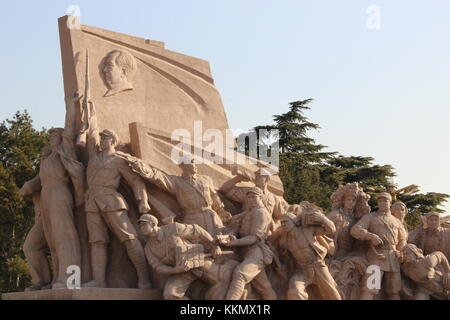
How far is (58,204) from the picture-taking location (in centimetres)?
1170

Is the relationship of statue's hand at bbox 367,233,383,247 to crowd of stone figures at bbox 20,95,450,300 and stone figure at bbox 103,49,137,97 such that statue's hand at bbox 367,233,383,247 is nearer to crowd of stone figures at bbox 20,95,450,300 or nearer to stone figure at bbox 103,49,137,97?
crowd of stone figures at bbox 20,95,450,300

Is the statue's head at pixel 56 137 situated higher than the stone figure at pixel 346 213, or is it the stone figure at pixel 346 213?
the statue's head at pixel 56 137

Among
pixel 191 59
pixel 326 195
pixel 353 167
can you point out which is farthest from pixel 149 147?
pixel 353 167

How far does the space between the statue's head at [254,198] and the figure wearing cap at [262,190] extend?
23 centimetres

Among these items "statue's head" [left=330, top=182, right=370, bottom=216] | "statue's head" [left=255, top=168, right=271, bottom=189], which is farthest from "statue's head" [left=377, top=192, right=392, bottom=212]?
"statue's head" [left=255, top=168, right=271, bottom=189]

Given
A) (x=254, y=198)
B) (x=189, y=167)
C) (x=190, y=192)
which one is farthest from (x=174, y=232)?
(x=254, y=198)

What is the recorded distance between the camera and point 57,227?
38.2ft

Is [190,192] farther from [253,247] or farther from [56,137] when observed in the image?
[56,137]

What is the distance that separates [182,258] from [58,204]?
5.74 ft

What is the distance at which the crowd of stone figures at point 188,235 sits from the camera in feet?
37.2

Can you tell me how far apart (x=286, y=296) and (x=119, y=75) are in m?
3.54

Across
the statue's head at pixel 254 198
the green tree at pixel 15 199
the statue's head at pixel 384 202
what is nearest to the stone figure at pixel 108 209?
the statue's head at pixel 254 198

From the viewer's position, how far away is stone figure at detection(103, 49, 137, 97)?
1235cm

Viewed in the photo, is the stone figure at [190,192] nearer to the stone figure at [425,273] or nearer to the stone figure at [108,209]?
the stone figure at [108,209]
